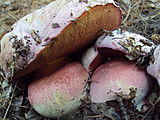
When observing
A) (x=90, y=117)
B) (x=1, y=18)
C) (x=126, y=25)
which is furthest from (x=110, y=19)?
(x=1, y=18)

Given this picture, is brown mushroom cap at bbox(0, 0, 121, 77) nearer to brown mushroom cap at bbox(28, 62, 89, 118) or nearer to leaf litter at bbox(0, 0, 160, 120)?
brown mushroom cap at bbox(28, 62, 89, 118)

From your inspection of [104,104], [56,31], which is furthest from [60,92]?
[56,31]

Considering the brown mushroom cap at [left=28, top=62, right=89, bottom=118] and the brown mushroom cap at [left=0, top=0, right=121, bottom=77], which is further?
the brown mushroom cap at [left=28, top=62, right=89, bottom=118]

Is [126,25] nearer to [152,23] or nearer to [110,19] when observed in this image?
[152,23]

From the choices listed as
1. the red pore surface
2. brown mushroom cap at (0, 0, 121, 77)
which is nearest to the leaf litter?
the red pore surface

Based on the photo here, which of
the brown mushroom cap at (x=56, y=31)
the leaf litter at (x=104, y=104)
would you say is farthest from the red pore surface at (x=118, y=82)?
the brown mushroom cap at (x=56, y=31)

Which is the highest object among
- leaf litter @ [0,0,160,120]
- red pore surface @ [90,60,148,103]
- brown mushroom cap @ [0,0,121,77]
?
brown mushroom cap @ [0,0,121,77]
